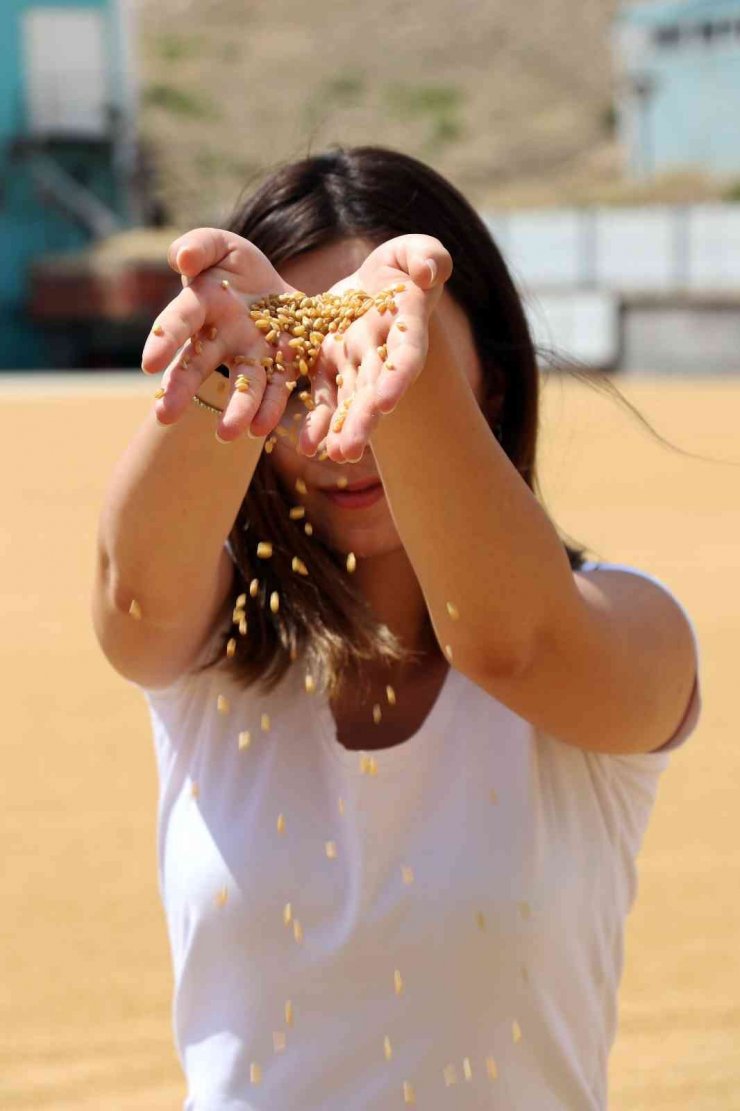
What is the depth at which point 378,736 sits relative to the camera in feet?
6.64

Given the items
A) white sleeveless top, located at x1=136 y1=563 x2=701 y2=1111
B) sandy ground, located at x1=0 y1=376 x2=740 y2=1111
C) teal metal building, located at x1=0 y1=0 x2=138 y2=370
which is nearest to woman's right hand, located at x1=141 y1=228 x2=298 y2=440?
white sleeveless top, located at x1=136 y1=563 x2=701 y2=1111

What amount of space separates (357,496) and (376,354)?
339 mm

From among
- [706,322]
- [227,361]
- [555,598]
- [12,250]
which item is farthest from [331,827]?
[12,250]

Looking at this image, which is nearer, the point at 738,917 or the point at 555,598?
the point at 555,598

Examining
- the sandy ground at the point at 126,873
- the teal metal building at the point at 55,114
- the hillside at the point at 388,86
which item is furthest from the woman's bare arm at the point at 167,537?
the hillside at the point at 388,86

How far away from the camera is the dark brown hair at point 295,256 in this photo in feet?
6.72

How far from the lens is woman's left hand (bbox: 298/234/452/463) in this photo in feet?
5.29

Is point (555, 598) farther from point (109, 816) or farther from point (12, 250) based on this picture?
point (12, 250)

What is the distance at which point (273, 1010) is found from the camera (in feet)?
6.17

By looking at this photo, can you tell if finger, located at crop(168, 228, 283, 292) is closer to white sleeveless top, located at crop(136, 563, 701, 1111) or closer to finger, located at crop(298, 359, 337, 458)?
finger, located at crop(298, 359, 337, 458)

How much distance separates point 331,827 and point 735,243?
82.4 feet

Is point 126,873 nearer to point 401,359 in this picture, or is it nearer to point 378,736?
point 378,736

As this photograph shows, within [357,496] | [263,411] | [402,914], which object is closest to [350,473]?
[357,496]

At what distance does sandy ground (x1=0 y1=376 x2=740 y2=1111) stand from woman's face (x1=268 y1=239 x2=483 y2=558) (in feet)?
3.76
